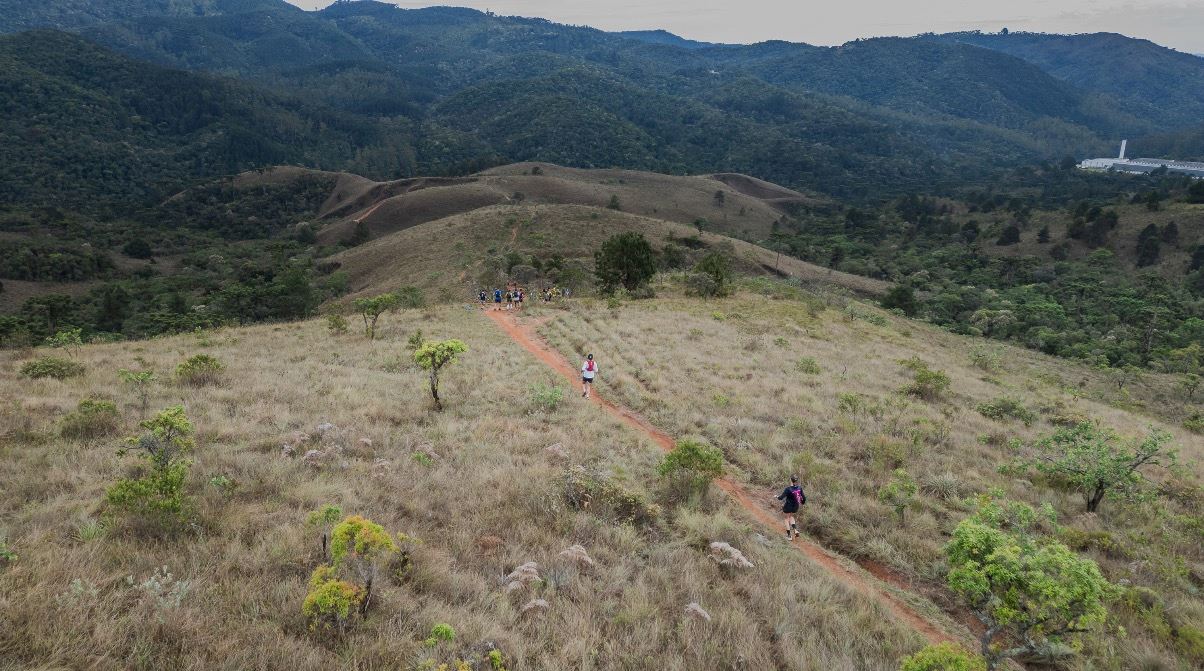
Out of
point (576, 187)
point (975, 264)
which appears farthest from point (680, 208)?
point (975, 264)

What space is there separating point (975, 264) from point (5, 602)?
11090 cm

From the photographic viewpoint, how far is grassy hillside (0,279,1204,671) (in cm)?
495

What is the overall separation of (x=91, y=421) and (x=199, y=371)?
515 centimetres

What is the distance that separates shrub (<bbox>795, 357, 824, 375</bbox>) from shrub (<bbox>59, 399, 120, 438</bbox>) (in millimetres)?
19750

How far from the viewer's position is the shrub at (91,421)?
9516mm

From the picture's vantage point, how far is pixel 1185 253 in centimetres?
8450

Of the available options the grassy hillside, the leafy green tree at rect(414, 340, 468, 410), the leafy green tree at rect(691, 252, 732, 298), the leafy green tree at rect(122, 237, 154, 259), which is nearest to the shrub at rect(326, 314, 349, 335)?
the grassy hillside

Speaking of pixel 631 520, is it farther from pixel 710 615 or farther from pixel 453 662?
pixel 453 662

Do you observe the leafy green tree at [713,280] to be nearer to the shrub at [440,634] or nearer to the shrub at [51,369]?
the shrub at [51,369]

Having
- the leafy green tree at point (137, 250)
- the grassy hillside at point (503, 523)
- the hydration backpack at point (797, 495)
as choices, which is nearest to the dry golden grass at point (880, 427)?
the grassy hillside at point (503, 523)

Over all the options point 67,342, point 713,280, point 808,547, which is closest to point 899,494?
point 808,547

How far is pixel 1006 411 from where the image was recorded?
691 inches

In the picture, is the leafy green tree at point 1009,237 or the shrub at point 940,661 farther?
the leafy green tree at point 1009,237

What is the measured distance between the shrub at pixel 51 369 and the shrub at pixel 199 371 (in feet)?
8.66
